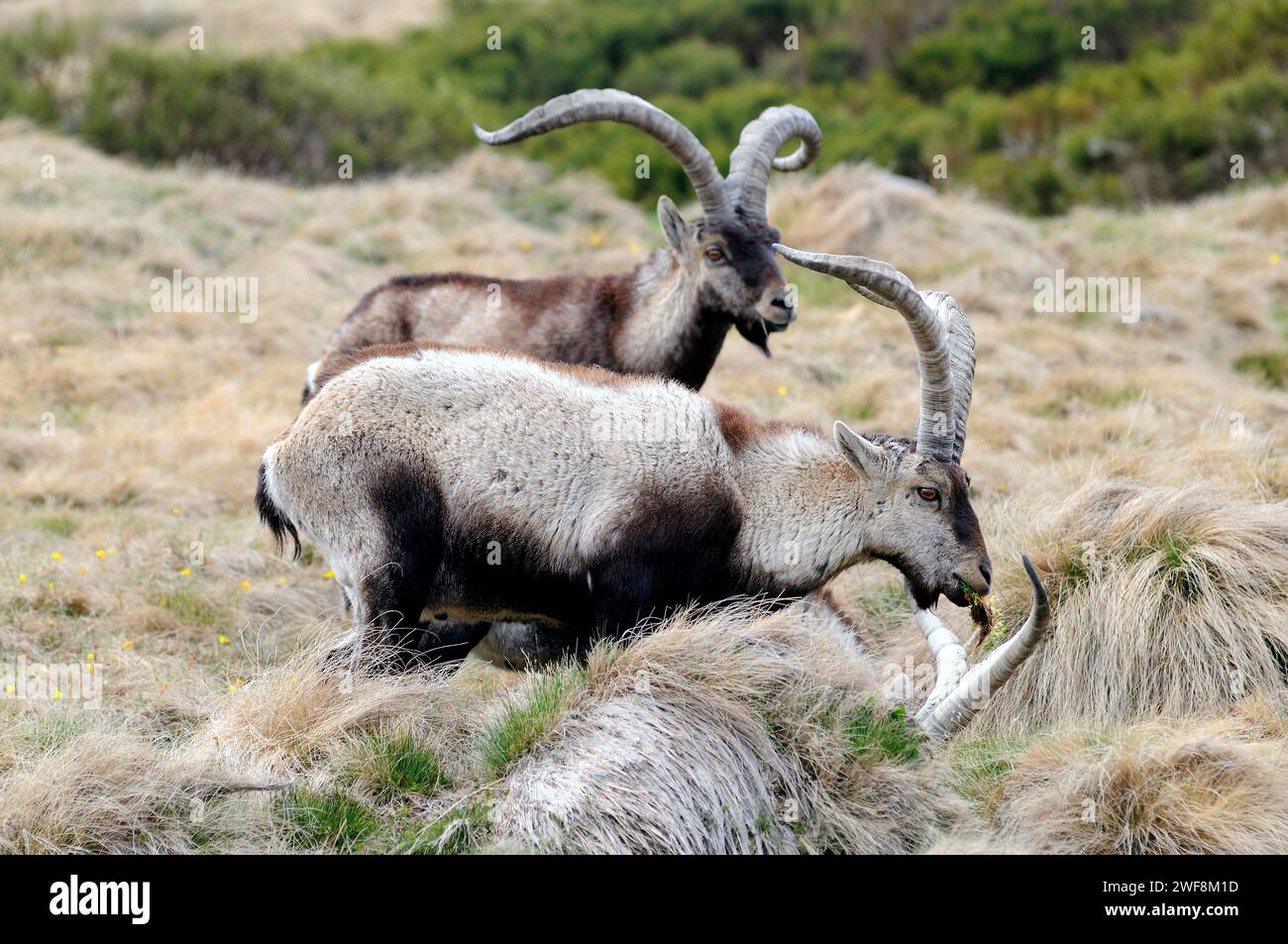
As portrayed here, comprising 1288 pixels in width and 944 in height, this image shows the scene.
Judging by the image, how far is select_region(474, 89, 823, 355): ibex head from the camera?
8578 millimetres

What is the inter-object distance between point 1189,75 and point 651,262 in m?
19.5

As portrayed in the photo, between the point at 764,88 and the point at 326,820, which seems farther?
the point at 764,88

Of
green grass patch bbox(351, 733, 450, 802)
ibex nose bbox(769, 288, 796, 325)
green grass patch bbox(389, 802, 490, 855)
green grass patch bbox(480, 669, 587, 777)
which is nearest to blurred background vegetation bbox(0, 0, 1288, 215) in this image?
ibex nose bbox(769, 288, 796, 325)

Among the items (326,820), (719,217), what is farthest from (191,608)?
(719,217)

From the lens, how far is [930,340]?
625cm

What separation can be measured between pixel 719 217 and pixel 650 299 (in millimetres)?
688

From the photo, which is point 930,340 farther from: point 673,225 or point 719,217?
point 673,225

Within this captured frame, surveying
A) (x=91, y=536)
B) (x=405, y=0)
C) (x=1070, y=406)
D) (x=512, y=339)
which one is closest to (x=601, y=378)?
(x=512, y=339)

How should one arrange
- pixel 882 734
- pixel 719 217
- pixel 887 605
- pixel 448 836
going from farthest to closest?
pixel 719 217
pixel 887 605
pixel 882 734
pixel 448 836

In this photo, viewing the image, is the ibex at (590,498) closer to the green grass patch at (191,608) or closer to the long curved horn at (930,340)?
the long curved horn at (930,340)

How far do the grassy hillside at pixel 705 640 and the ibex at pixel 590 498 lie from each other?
422mm

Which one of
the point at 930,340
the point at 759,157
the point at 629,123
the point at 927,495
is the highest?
the point at 629,123
